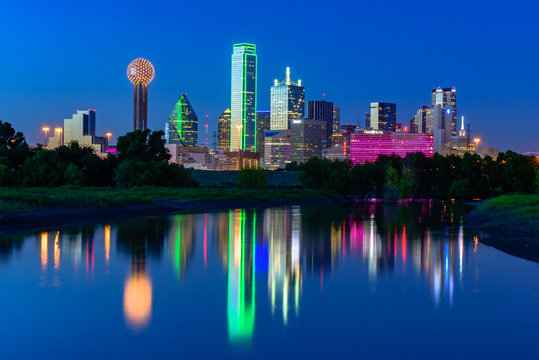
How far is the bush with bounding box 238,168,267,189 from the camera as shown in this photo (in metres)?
110

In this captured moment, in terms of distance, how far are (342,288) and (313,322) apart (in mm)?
5143

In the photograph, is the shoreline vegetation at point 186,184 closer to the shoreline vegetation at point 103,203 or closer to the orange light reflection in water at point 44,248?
the shoreline vegetation at point 103,203

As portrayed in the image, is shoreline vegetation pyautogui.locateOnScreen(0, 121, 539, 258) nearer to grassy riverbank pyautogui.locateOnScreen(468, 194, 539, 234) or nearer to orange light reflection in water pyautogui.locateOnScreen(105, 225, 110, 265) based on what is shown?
grassy riverbank pyautogui.locateOnScreen(468, 194, 539, 234)

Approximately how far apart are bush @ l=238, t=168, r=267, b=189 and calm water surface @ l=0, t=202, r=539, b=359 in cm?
7454

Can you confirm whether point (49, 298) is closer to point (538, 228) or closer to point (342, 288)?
point (342, 288)

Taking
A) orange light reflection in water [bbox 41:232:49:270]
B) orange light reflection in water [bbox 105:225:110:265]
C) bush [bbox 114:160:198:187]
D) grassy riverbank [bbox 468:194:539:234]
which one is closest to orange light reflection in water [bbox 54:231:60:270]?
orange light reflection in water [bbox 41:232:49:270]

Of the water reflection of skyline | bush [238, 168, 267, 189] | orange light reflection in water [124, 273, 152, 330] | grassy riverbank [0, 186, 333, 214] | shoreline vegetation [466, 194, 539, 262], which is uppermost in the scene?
bush [238, 168, 267, 189]

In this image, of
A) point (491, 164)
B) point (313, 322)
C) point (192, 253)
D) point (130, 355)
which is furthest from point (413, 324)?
Result: point (491, 164)

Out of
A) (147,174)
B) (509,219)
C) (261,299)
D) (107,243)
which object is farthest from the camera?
(147,174)

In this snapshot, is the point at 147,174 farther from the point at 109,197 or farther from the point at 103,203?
the point at 103,203

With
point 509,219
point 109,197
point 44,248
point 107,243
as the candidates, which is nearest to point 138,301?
point 44,248

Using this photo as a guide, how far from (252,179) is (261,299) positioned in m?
91.5

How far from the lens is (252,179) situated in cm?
11031

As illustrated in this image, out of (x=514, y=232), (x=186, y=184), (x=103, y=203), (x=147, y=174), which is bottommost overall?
(x=514, y=232)
